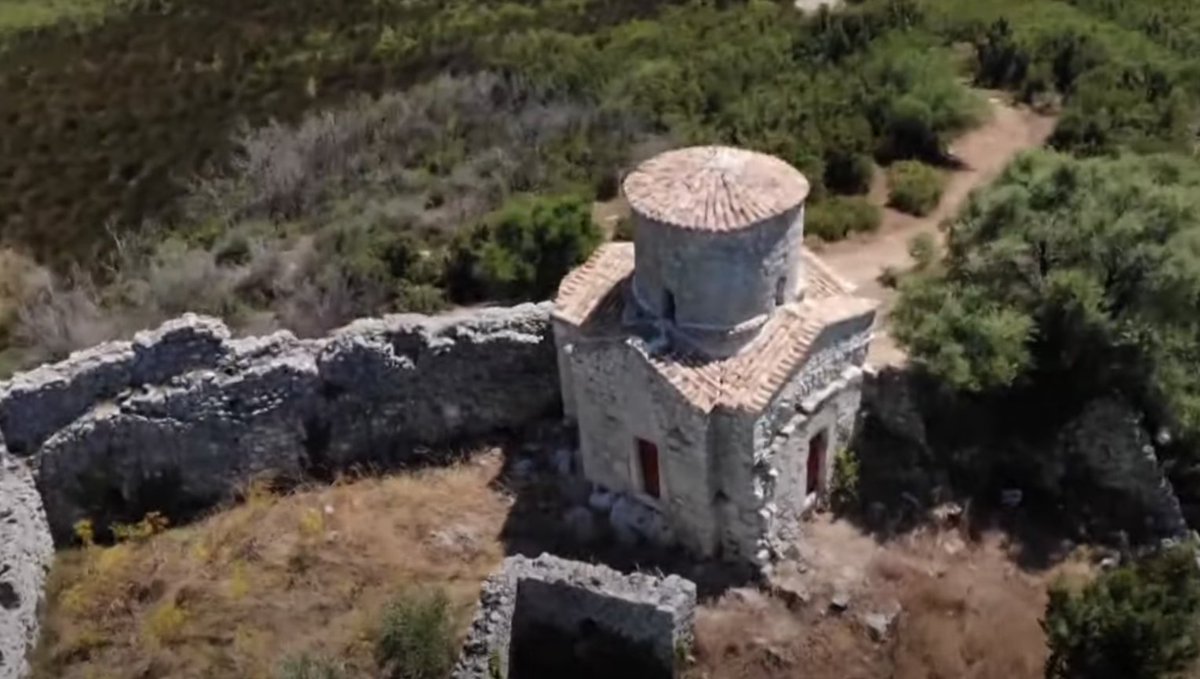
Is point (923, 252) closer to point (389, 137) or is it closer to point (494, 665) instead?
point (494, 665)

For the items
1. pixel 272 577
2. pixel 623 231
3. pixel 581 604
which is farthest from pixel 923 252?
pixel 272 577

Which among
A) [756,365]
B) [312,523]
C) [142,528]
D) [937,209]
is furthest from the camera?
[937,209]

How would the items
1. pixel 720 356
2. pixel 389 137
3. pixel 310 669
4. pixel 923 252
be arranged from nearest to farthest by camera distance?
1. pixel 310 669
2. pixel 720 356
3. pixel 923 252
4. pixel 389 137

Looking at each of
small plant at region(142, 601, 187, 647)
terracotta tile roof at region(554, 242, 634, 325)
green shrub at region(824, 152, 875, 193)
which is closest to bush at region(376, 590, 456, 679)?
small plant at region(142, 601, 187, 647)

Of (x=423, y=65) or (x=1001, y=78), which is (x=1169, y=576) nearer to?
(x=1001, y=78)

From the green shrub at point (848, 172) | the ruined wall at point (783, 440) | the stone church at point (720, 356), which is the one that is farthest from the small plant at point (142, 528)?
the green shrub at point (848, 172)

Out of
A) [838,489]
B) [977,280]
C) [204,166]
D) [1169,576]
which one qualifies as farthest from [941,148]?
[204,166]
